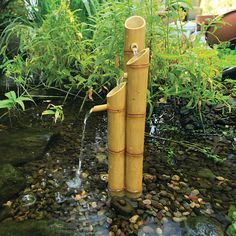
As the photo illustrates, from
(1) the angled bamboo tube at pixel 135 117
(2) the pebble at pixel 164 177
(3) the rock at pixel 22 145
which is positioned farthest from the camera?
(3) the rock at pixel 22 145

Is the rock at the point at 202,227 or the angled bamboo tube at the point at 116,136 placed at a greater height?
the angled bamboo tube at the point at 116,136

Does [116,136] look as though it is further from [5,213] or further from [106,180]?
[5,213]

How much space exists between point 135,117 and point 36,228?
71 cm

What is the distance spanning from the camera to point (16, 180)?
180cm

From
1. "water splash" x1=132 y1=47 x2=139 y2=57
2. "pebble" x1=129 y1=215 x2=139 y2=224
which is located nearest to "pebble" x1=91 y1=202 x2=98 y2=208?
"pebble" x1=129 y1=215 x2=139 y2=224

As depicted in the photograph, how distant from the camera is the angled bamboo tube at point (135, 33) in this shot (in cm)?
142

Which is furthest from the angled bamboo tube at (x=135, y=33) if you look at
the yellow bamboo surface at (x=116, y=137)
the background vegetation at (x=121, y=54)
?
the background vegetation at (x=121, y=54)

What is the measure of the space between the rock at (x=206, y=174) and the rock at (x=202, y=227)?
0.39 meters

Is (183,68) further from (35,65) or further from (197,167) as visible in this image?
(35,65)

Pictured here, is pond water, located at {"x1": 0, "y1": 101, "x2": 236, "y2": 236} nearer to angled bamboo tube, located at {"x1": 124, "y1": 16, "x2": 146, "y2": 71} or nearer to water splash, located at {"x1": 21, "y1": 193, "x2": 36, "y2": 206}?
water splash, located at {"x1": 21, "y1": 193, "x2": 36, "y2": 206}

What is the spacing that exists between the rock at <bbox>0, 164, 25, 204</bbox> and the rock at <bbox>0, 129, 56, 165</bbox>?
15 centimetres

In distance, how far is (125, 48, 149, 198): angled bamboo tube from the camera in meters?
1.41

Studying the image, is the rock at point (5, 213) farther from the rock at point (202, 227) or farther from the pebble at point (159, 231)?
the rock at point (202, 227)

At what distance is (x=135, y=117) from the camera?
1489mm
